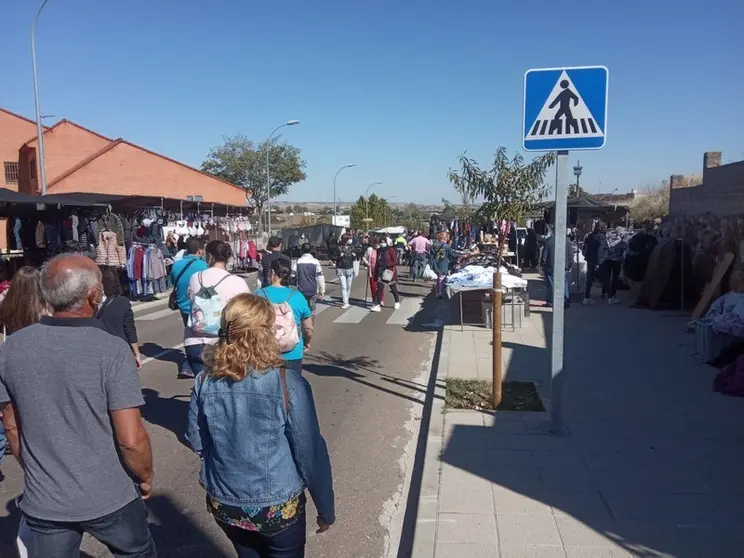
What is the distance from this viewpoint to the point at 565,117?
206 inches

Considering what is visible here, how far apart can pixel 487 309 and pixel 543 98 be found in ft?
21.8

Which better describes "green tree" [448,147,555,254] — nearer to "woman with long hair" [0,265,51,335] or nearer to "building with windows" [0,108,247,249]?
"woman with long hair" [0,265,51,335]

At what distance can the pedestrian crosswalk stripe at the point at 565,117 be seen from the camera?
518 centimetres

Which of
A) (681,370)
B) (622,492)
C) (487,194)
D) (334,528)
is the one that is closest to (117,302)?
(334,528)

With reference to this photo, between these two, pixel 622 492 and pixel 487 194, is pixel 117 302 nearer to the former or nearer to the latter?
pixel 487 194

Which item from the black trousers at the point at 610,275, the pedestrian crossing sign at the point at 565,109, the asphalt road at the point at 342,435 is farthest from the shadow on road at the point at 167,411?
the black trousers at the point at 610,275

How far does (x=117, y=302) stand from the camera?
5.91 m

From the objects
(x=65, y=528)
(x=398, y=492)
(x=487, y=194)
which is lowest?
(x=398, y=492)

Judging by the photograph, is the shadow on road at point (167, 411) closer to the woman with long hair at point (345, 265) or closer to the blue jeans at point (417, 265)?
the woman with long hair at point (345, 265)

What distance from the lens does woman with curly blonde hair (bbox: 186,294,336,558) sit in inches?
99.2

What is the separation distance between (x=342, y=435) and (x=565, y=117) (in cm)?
363

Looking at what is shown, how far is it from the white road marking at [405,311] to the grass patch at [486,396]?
5452 millimetres

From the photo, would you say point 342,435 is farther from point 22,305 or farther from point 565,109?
point 565,109

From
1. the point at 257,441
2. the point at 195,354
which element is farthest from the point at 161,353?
the point at 257,441
